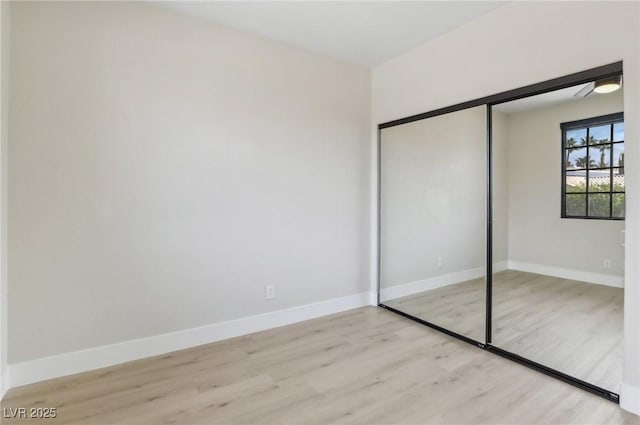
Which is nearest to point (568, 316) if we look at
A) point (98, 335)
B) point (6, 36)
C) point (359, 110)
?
point (359, 110)

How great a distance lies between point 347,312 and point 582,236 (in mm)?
2129

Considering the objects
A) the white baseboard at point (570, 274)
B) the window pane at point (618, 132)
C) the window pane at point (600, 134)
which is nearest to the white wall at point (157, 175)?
the white baseboard at point (570, 274)

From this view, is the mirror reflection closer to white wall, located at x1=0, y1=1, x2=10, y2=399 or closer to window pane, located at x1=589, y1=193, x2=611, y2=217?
window pane, located at x1=589, y1=193, x2=611, y2=217

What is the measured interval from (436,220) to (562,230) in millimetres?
1067

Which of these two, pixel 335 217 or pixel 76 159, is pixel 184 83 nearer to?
pixel 76 159

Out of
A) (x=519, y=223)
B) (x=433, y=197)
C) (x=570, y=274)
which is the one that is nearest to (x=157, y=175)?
(x=433, y=197)

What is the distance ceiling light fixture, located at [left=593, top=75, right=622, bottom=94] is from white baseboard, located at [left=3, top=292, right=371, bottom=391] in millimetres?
2689

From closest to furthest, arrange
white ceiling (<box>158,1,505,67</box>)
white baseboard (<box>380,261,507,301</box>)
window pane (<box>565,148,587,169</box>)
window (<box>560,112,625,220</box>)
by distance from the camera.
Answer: window (<box>560,112,625,220</box>), window pane (<box>565,148,587,169</box>), white ceiling (<box>158,1,505,67</box>), white baseboard (<box>380,261,507,301</box>)

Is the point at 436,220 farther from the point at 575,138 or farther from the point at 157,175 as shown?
the point at 157,175

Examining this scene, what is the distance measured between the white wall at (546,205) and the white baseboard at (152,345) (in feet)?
6.18

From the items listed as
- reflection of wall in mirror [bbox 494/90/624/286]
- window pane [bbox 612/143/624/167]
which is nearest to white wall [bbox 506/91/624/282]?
reflection of wall in mirror [bbox 494/90/624/286]

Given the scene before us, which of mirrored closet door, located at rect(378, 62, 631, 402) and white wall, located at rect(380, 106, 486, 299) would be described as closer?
mirrored closet door, located at rect(378, 62, 631, 402)

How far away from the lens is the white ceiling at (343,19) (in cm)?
238

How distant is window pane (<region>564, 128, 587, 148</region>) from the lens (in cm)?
219
